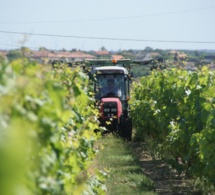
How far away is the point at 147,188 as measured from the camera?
9.73 meters

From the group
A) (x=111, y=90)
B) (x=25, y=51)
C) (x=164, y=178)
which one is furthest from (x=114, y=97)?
(x=25, y=51)

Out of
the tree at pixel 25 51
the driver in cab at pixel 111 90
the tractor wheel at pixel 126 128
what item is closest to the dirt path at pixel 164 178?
the tractor wheel at pixel 126 128

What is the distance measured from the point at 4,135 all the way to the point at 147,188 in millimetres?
A: 8053

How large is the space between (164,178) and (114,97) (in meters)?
6.37

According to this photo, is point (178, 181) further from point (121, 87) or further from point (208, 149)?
point (121, 87)

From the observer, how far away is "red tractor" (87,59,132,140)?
54.4ft

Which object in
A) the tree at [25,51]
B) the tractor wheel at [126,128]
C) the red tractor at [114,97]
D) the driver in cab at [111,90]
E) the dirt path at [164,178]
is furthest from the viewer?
the driver in cab at [111,90]

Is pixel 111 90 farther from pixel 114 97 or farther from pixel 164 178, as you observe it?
pixel 164 178

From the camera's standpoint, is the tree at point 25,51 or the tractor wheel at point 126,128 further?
the tractor wheel at point 126,128

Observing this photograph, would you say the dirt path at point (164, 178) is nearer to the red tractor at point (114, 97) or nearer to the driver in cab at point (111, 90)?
the red tractor at point (114, 97)

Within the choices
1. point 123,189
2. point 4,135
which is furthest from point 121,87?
point 4,135

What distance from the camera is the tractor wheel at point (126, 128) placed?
55.2 ft

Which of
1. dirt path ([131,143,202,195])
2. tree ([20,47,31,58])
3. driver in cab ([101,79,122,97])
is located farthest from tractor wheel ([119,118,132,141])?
tree ([20,47,31,58])

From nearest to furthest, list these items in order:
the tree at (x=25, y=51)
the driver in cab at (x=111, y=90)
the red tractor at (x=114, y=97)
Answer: the tree at (x=25, y=51) → the red tractor at (x=114, y=97) → the driver in cab at (x=111, y=90)
